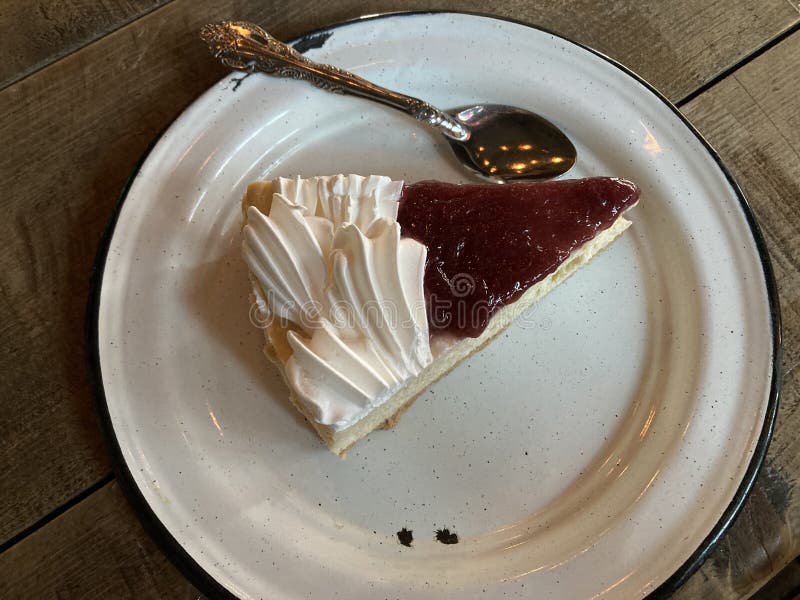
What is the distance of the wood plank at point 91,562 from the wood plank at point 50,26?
1.31 metres

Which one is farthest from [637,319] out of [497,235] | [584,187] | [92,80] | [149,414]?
[92,80]

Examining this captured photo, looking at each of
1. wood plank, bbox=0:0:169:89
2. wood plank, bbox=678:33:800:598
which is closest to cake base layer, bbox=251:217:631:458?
wood plank, bbox=678:33:800:598

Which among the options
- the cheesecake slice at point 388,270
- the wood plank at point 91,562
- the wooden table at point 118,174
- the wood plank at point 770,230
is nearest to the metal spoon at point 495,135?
the cheesecake slice at point 388,270

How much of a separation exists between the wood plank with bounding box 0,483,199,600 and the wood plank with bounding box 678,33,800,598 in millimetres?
1379

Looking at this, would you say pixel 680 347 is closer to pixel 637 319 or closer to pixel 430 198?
pixel 637 319

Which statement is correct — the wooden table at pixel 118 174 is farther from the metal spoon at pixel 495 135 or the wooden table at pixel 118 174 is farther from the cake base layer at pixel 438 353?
the cake base layer at pixel 438 353

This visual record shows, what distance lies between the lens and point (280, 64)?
1.53 metres

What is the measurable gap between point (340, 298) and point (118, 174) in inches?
34.1

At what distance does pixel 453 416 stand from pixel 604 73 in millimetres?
1101

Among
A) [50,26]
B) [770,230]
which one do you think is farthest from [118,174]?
[770,230]

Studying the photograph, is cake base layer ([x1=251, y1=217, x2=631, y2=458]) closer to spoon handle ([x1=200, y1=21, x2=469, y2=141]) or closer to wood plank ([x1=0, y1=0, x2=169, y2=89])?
spoon handle ([x1=200, y1=21, x2=469, y2=141])

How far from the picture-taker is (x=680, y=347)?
1538mm

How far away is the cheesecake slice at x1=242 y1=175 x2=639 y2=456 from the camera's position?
4.09 ft

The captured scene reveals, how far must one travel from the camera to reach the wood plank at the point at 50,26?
169 cm
